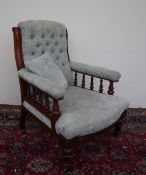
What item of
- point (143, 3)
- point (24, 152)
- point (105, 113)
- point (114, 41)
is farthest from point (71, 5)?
point (24, 152)

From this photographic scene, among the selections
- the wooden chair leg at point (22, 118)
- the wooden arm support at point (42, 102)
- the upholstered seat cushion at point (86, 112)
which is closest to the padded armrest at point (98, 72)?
the upholstered seat cushion at point (86, 112)

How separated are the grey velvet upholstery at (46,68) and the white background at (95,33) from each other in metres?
0.63

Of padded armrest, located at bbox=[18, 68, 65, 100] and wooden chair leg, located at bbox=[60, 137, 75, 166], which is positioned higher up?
padded armrest, located at bbox=[18, 68, 65, 100]

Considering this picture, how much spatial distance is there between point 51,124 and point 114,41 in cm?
136

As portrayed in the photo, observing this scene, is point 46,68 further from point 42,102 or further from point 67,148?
point 67,148

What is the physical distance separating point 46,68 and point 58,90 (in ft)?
1.63

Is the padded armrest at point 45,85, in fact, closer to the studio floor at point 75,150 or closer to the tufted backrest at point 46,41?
the tufted backrest at point 46,41

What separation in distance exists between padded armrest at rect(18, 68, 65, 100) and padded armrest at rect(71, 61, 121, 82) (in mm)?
502

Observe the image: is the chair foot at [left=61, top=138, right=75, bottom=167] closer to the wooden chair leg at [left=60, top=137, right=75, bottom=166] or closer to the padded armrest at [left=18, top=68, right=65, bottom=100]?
the wooden chair leg at [left=60, top=137, right=75, bottom=166]

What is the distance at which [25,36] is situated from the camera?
194cm

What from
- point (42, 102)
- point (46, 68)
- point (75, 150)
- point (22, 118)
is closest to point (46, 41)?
point (46, 68)

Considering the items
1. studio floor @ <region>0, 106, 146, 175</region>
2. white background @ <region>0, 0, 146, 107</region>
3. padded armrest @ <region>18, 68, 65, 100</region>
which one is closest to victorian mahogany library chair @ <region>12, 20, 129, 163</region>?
Result: padded armrest @ <region>18, 68, 65, 100</region>

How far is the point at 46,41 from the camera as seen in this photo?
2102mm

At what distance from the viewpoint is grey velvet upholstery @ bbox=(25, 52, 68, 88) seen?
1861 millimetres
